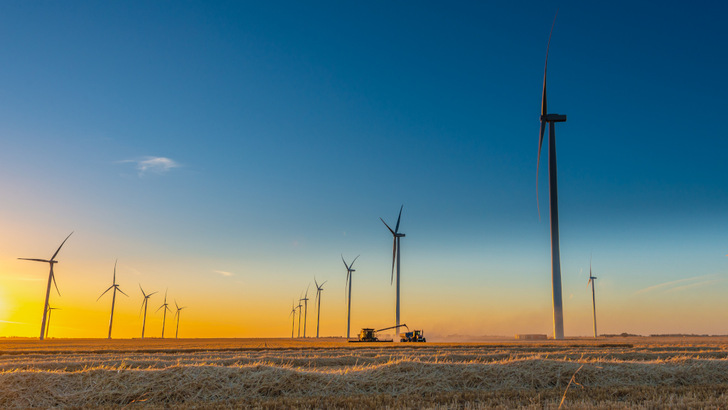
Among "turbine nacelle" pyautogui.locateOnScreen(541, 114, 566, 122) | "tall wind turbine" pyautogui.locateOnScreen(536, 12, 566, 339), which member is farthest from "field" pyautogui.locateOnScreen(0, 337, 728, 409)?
"turbine nacelle" pyautogui.locateOnScreen(541, 114, 566, 122)

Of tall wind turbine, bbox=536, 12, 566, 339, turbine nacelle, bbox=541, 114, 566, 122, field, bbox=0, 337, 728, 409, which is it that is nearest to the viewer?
field, bbox=0, 337, 728, 409

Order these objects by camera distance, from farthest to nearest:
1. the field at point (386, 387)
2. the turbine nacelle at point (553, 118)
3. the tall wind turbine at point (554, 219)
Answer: the turbine nacelle at point (553, 118) → the tall wind turbine at point (554, 219) → the field at point (386, 387)

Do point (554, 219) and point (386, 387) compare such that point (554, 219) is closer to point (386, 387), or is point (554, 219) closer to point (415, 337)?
point (415, 337)

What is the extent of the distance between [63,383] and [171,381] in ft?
11.0

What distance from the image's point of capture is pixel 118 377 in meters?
17.2

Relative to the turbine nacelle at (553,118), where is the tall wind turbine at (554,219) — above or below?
below

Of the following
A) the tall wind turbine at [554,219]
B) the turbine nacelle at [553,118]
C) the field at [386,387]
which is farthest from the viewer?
the turbine nacelle at [553,118]

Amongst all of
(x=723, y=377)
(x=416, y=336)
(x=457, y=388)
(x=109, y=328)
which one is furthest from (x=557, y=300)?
(x=109, y=328)

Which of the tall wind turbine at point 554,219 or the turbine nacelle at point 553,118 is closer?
the tall wind turbine at point 554,219

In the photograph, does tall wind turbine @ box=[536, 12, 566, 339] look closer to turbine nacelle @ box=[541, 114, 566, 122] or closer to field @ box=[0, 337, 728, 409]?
turbine nacelle @ box=[541, 114, 566, 122]

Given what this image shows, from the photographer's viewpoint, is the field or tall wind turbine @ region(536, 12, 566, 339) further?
tall wind turbine @ region(536, 12, 566, 339)

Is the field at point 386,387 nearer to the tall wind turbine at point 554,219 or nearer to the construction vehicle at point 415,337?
the tall wind turbine at point 554,219

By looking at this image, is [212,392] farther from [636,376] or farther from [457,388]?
[636,376]

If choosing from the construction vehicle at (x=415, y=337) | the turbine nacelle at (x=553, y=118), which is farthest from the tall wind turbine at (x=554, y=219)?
the construction vehicle at (x=415, y=337)
